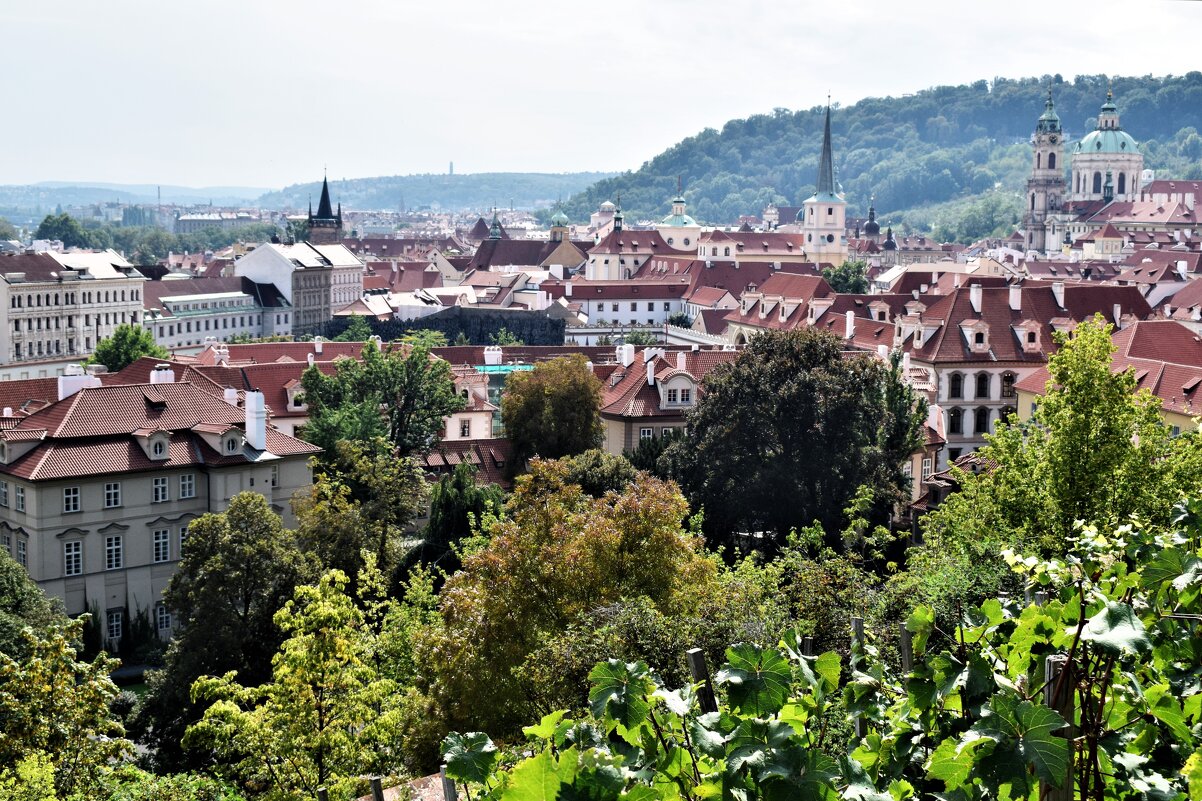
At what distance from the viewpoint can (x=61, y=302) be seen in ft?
290

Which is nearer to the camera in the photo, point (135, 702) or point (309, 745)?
point (309, 745)

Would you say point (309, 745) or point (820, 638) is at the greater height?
point (820, 638)

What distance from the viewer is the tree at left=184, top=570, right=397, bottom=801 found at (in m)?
17.5

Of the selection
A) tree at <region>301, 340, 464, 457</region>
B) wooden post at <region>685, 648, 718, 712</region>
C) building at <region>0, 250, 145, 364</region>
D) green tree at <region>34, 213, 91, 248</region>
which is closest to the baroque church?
building at <region>0, 250, 145, 364</region>

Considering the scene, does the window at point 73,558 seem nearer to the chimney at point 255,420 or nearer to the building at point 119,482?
the building at point 119,482

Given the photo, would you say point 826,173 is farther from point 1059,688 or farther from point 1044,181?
point 1059,688

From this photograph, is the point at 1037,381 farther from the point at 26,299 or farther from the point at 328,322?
the point at 328,322

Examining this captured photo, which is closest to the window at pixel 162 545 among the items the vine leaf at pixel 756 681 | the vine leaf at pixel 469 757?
the vine leaf at pixel 469 757

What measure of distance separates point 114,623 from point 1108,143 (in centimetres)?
15288

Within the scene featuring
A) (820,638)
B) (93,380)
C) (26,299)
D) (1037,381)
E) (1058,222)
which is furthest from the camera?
(1058,222)

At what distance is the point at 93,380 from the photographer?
124ft

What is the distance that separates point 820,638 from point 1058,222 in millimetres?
148614

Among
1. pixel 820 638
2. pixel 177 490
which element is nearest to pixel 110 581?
pixel 177 490

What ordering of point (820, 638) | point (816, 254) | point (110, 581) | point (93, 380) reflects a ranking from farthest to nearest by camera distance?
point (816, 254)
point (93, 380)
point (110, 581)
point (820, 638)
